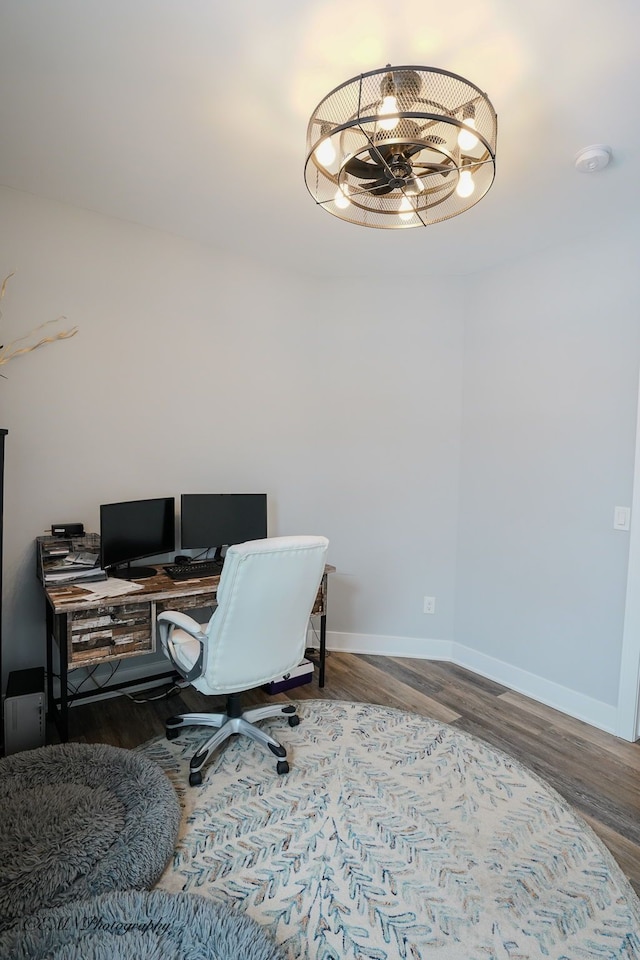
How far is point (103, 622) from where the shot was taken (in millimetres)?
2277

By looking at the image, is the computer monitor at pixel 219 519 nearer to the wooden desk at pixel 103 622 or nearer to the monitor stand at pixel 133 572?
the monitor stand at pixel 133 572

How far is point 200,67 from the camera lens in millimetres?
1695

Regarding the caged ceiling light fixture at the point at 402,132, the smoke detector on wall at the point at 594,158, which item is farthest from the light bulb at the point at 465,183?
the smoke detector on wall at the point at 594,158

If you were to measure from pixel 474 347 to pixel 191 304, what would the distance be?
1.88 metres

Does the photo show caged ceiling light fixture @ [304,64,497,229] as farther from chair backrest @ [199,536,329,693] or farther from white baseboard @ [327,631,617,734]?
white baseboard @ [327,631,617,734]

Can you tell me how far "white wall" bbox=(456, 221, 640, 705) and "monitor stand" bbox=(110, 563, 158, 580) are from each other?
6.76 ft

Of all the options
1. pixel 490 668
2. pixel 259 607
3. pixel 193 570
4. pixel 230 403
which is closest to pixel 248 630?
pixel 259 607

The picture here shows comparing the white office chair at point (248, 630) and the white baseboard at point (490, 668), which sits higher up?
the white office chair at point (248, 630)

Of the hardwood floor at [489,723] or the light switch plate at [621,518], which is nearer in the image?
the hardwood floor at [489,723]

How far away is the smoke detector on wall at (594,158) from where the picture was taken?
2.03m

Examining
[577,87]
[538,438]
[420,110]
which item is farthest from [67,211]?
[538,438]

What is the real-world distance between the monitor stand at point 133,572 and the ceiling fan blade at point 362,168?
209 cm

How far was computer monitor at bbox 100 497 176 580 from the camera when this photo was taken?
2.55 metres

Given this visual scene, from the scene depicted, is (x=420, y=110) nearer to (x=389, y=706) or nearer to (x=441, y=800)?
(x=441, y=800)
